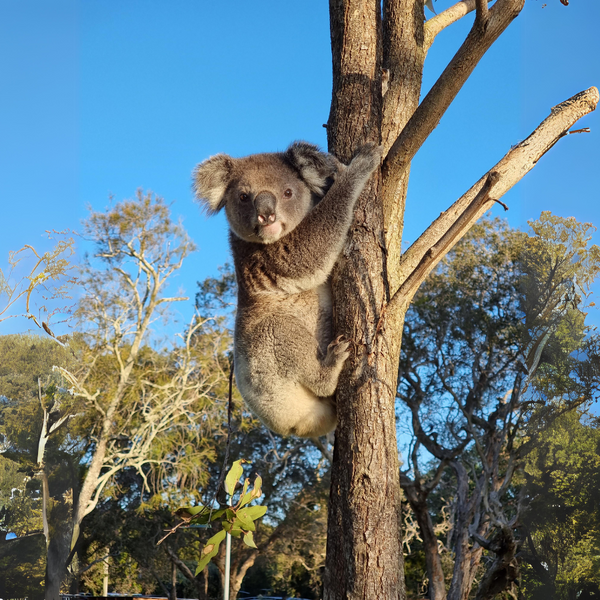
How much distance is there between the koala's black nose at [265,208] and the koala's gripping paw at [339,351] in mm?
665

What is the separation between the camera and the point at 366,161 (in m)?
2.31

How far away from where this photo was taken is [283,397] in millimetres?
2543

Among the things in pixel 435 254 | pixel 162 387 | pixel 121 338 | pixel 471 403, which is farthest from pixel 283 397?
pixel 121 338

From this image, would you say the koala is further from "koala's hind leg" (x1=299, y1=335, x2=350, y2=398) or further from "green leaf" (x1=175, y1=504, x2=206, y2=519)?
"green leaf" (x1=175, y1=504, x2=206, y2=519)

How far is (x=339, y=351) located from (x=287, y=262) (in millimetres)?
594

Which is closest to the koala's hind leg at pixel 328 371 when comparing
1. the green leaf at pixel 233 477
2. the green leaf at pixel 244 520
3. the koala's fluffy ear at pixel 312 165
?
the green leaf at pixel 233 477

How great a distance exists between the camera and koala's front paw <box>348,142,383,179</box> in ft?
7.57

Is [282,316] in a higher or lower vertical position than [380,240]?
lower

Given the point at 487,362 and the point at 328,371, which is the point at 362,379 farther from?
the point at 487,362

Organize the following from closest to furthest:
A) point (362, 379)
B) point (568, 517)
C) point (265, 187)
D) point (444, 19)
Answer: point (362, 379)
point (265, 187)
point (444, 19)
point (568, 517)

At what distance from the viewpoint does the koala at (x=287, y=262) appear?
7.77ft

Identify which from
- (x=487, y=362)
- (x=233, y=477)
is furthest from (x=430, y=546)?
(x=233, y=477)

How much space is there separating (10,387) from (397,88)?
379 inches

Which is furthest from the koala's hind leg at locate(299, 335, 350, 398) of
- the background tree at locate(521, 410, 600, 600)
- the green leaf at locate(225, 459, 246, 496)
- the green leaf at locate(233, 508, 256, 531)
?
the background tree at locate(521, 410, 600, 600)
